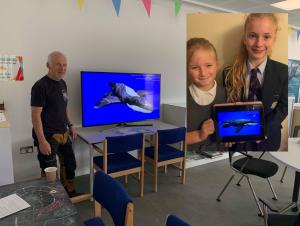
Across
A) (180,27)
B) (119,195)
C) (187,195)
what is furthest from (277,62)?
(180,27)

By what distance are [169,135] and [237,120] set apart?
5.28 ft

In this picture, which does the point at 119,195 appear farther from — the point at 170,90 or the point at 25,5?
the point at 170,90

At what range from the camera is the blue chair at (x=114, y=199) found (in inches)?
49.5

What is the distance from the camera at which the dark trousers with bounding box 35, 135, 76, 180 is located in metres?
2.49

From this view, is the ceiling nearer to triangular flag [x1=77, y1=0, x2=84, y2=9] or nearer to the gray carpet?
triangular flag [x1=77, y1=0, x2=84, y2=9]

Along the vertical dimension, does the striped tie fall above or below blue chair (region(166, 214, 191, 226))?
above

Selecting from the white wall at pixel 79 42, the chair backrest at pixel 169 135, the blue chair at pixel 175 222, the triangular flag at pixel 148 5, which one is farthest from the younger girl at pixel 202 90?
the triangular flag at pixel 148 5

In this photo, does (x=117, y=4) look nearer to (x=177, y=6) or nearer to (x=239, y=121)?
(x=177, y=6)

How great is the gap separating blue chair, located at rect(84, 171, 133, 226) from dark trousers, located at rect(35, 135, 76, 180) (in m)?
1.10

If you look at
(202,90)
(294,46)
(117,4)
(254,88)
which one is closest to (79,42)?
(117,4)

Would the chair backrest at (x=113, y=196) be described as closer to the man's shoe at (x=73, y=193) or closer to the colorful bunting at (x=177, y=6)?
the man's shoe at (x=73, y=193)

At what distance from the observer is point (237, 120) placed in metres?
1.37

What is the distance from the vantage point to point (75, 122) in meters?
3.33

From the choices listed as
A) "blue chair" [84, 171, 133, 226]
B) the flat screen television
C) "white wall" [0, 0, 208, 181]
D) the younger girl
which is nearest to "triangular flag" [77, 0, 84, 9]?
"white wall" [0, 0, 208, 181]
